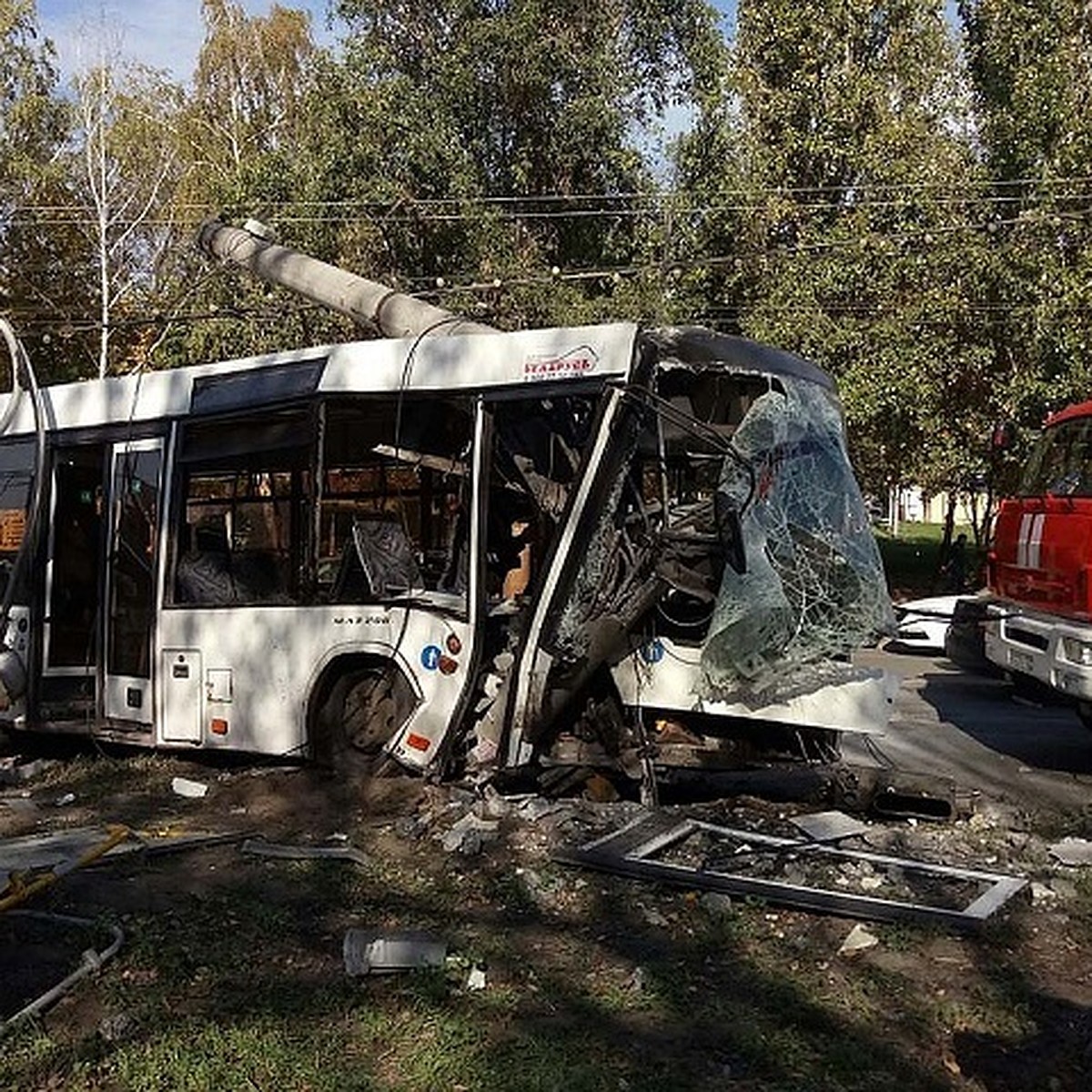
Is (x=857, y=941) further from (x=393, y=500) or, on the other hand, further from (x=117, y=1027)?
(x=393, y=500)

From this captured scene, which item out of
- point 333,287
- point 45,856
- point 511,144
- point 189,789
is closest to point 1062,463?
point 333,287

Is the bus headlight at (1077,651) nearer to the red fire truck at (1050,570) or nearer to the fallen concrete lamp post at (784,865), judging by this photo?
the red fire truck at (1050,570)

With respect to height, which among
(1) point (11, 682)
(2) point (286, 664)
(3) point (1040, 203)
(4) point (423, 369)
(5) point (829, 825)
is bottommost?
(5) point (829, 825)

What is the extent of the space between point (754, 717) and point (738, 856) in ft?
2.87

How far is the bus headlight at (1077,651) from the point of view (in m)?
7.99

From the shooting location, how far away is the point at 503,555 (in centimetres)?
752

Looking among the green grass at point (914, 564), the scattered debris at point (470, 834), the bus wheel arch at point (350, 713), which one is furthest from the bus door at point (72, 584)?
the green grass at point (914, 564)

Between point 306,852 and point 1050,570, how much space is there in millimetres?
5175

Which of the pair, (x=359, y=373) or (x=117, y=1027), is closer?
(x=117, y=1027)

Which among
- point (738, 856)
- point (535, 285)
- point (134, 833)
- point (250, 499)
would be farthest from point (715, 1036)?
point (535, 285)

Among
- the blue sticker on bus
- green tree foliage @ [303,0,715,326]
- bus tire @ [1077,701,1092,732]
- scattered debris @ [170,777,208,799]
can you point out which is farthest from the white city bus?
green tree foliage @ [303,0,715,326]

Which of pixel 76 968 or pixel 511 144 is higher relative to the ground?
pixel 511 144

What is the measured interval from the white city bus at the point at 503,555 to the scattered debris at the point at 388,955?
2249 millimetres

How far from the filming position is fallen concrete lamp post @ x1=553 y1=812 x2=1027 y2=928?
18.0 ft
